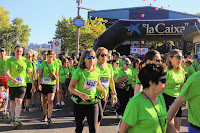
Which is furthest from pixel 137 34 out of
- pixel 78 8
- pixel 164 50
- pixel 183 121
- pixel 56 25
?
pixel 164 50

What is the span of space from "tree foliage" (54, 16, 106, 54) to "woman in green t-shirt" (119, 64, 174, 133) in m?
31.4

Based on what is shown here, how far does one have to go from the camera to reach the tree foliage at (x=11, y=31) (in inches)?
1786

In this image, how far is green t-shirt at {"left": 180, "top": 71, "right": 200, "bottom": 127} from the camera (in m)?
2.30

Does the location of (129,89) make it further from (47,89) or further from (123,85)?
(47,89)

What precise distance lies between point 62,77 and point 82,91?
5368 mm

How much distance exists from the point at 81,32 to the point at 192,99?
3136 cm

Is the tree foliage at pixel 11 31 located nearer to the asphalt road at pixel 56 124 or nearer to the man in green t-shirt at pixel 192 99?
the asphalt road at pixel 56 124

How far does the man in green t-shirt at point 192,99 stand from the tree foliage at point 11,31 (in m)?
48.4

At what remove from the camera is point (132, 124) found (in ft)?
6.53

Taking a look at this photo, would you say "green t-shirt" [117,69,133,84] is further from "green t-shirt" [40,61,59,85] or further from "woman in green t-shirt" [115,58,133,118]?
"green t-shirt" [40,61,59,85]

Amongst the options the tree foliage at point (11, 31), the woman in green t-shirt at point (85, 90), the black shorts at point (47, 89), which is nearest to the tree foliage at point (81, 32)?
the tree foliage at point (11, 31)

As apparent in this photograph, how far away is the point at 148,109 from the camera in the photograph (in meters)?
2.00

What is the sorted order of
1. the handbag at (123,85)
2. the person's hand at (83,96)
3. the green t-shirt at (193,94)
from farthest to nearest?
1. the handbag at (123,85)
2. the person's hand at (83,96)
3. the green t-shirt at (193,94)

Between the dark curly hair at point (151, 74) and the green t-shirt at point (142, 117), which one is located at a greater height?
the dark curly hair at point (151, 74)
